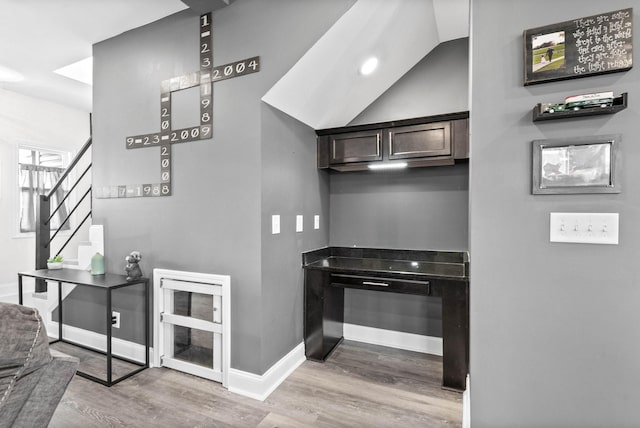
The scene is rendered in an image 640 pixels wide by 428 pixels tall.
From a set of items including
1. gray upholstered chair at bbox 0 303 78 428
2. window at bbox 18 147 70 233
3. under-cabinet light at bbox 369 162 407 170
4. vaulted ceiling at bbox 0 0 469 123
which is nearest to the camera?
gray upholstered chair at bbox 0 303 78 428

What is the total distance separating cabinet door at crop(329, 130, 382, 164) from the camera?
283cm

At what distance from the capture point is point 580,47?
4.56ft

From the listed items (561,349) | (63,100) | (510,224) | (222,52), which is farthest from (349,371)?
(63,100)

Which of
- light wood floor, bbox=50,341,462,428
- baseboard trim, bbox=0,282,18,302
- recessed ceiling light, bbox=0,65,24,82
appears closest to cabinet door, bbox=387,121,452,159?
light wood floor, bbox=50,341,462,428

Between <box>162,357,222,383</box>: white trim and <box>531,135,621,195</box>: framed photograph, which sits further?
<box>162,357,222,383</box>: white trim

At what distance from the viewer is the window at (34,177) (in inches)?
192

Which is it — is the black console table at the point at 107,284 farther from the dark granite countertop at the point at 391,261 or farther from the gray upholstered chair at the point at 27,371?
the dark granite countertop at the point at 391,261

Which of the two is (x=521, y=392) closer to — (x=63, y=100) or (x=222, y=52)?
(x=222, y=52)

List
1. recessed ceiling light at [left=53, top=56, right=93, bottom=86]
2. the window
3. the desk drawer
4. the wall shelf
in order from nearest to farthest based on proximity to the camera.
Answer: the wall shelf < the desk drawer < recessed ceiling light at [left=53, top=56, right=93, bottom=86] < the window

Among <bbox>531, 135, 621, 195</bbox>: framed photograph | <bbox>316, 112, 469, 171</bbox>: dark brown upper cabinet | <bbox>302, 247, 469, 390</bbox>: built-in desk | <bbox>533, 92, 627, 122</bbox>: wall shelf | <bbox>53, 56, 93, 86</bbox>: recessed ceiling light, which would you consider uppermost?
<bbox>53, 56, 93, 86</bbox>: recessed ceiling light

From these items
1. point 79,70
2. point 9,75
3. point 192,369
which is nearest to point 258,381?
point 192,369

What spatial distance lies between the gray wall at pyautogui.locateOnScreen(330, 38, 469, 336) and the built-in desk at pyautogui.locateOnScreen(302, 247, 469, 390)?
122 mm

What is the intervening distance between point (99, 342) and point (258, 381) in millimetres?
1848

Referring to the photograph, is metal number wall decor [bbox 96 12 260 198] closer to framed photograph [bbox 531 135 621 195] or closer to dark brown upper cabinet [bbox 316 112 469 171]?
dark brown upper cabinet [bbox 316 112 469 171]
